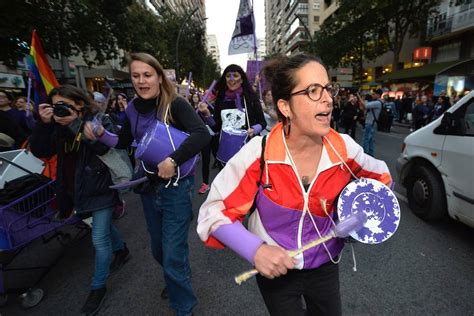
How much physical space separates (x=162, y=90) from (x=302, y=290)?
1651 millimetres

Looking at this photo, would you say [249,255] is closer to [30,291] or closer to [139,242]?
[30,291]

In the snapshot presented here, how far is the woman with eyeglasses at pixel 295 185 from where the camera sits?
1286 mm

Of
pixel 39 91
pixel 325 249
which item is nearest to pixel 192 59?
pixel 39 91

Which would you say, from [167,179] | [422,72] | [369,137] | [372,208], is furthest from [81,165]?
[422,72]

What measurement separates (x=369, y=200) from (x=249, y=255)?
1.99 feet

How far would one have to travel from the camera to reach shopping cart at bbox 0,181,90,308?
249cm

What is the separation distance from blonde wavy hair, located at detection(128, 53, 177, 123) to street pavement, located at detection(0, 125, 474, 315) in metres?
1.68

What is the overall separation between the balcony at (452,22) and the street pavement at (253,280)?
77.3 feet

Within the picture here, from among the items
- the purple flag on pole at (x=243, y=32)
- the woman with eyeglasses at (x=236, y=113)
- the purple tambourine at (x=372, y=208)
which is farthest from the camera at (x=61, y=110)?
the purple flag on pole at (x=243, y=32)

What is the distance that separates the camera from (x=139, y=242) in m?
3.79

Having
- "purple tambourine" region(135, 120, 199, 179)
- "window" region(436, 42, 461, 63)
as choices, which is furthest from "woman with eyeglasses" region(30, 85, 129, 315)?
"window" region(436, 42, 461, 63)

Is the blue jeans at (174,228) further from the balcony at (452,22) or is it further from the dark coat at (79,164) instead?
the balcony at (452,22)

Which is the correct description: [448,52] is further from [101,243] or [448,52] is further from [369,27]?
[101,243]

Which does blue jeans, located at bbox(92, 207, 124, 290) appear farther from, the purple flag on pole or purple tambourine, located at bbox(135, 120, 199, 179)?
the purple flag on pole
